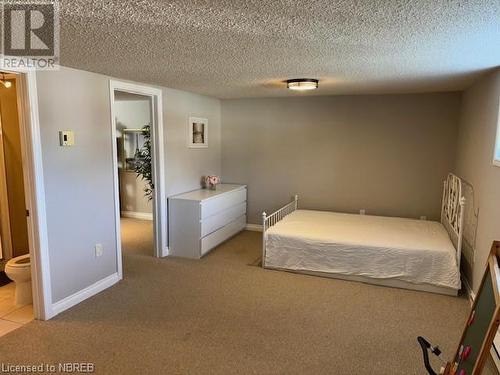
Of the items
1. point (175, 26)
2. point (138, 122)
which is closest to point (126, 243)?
point (138, 122)

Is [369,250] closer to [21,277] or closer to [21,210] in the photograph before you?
[21,277]

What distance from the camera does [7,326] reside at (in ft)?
9.72

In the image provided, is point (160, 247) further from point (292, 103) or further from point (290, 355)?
point (292, 103)

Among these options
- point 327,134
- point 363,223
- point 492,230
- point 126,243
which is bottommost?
point 126,243

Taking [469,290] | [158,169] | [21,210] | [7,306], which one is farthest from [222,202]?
[469,290]

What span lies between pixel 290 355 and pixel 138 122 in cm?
523

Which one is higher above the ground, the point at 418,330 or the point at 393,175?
the point at 393,175

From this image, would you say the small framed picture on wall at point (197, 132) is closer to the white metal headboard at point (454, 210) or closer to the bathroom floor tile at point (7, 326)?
the bathroom floor tile at point (7, 326)

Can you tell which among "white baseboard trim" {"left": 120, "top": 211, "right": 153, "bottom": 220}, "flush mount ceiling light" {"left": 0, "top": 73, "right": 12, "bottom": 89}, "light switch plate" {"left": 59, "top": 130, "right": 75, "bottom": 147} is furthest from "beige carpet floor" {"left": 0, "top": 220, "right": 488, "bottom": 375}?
"white baseboard trim" {"left": 120, "top": 211, "right": 153, "bottom": 220}

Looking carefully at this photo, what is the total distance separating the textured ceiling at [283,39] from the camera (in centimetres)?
170

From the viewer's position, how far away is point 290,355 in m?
2.56

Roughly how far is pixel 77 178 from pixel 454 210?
405 centimetres

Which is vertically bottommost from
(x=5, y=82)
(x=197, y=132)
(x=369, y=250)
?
(x=369, y=250)

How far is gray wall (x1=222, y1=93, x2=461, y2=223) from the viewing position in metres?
4.96
